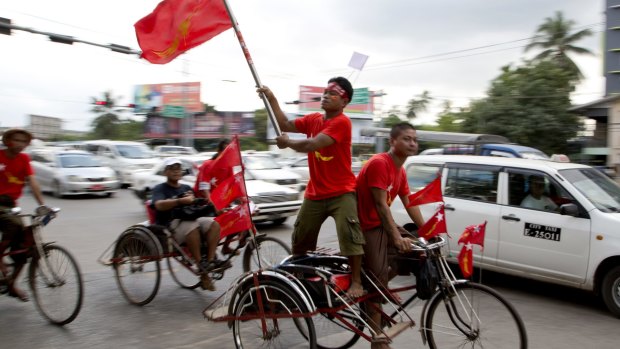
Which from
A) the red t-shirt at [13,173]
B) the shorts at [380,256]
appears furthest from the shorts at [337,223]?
the red t-shirt at [13,173]

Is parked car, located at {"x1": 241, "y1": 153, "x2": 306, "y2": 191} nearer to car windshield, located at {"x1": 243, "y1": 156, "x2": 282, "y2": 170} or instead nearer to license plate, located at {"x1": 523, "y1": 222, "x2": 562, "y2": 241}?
car windshield, located at {"x1": 243, "y1": 156, "x2": 282, "y2": 170}

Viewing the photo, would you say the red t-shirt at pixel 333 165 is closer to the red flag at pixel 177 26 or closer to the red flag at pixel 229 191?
the red flag at pixel 229 191

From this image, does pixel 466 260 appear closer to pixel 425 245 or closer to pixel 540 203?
pixel 425 245

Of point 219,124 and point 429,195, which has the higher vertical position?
point 219,124

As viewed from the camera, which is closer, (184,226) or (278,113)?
(278,113)

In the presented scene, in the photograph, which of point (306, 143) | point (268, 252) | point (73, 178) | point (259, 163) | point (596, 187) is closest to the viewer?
point (306, 143)

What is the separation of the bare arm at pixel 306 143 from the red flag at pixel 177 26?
1148 millimetres

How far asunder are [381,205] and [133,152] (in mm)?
19397

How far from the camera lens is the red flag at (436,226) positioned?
12.4ft

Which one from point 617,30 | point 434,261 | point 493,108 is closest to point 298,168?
point 493,108

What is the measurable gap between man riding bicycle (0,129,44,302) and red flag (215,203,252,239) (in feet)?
7.03

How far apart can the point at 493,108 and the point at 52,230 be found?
25037mm

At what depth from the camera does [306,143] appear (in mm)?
3523

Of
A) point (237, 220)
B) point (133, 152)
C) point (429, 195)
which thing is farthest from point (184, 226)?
point (133, 152)
